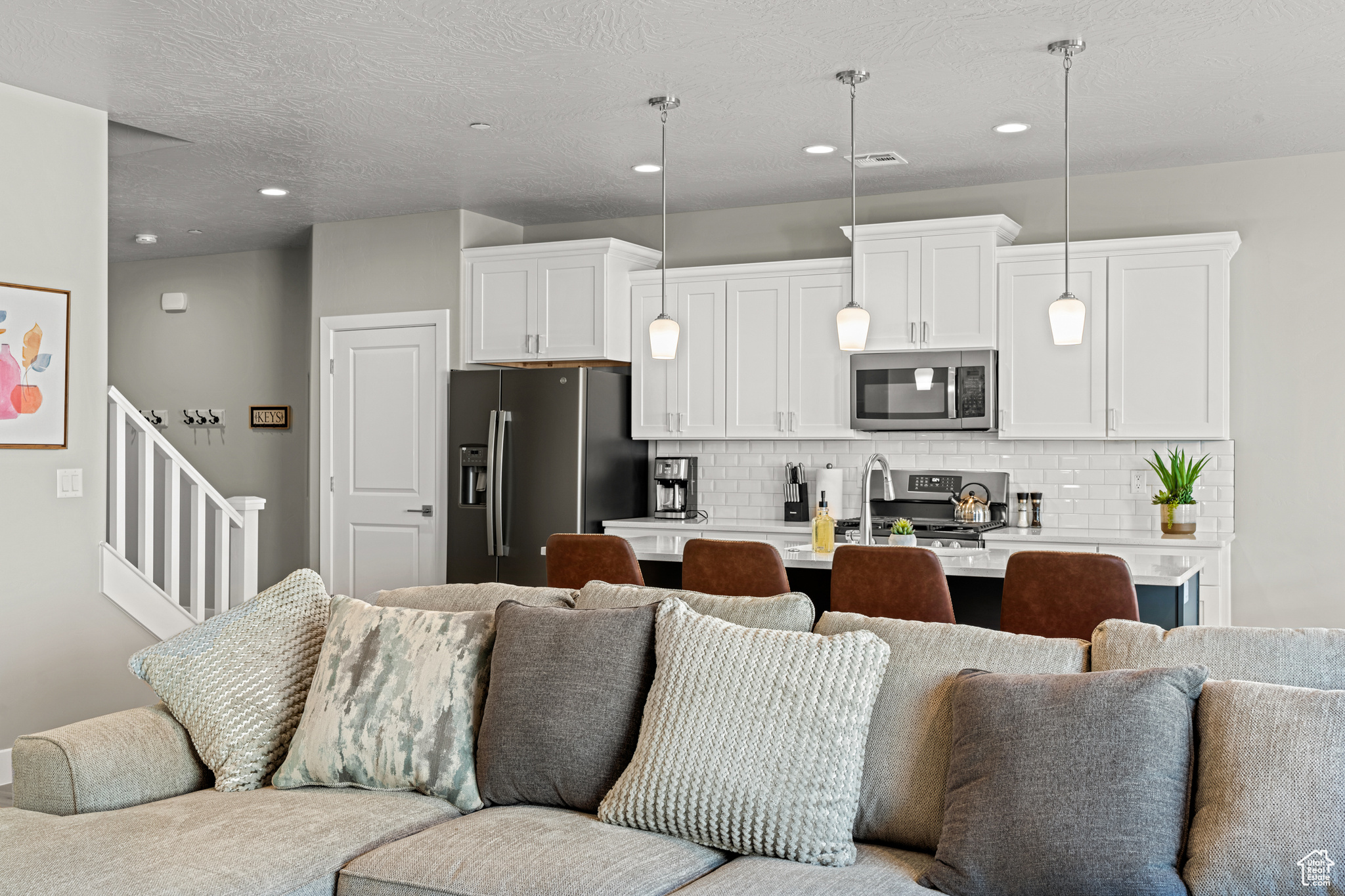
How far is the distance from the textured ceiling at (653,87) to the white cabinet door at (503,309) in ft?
1.59

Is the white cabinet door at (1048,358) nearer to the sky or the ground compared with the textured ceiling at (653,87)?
nearer to the ground

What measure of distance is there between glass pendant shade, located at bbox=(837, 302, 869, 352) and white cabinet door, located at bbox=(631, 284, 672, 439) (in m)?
2.07

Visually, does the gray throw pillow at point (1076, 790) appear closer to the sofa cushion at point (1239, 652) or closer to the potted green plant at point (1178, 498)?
the sofa cushion at point (1239, 652)

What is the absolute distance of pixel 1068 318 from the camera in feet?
13.2

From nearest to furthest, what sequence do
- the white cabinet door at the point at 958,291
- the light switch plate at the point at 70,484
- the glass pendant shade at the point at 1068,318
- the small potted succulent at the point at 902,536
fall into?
the glass pendant shade at the point at 1068,318
the small potted succulent at the point at 902,536
the light switch plate at the point at 70,484
the white cabinet door at the point at 958,291

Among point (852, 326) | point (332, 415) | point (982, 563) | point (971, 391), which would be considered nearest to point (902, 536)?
point (982, 563)

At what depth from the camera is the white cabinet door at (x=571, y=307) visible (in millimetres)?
6145

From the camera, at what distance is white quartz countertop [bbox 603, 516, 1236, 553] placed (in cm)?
500

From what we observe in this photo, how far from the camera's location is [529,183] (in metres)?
5.76

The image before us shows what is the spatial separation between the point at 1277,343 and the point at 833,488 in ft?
6.96

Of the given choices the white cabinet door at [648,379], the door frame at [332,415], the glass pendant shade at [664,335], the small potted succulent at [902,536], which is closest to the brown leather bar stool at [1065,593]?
the small potted succulent at [902,536]

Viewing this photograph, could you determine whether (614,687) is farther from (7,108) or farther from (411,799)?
(7,108)

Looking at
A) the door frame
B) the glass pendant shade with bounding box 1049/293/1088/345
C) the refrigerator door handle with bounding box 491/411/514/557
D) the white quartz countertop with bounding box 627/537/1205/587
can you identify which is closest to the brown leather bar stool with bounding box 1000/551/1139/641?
the white quartz countertop with bounding box 627/537/1205/587

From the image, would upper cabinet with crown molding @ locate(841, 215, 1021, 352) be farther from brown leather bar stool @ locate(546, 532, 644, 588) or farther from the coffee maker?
brown leather bar stool @ locate(546, 532, 644, 588)
